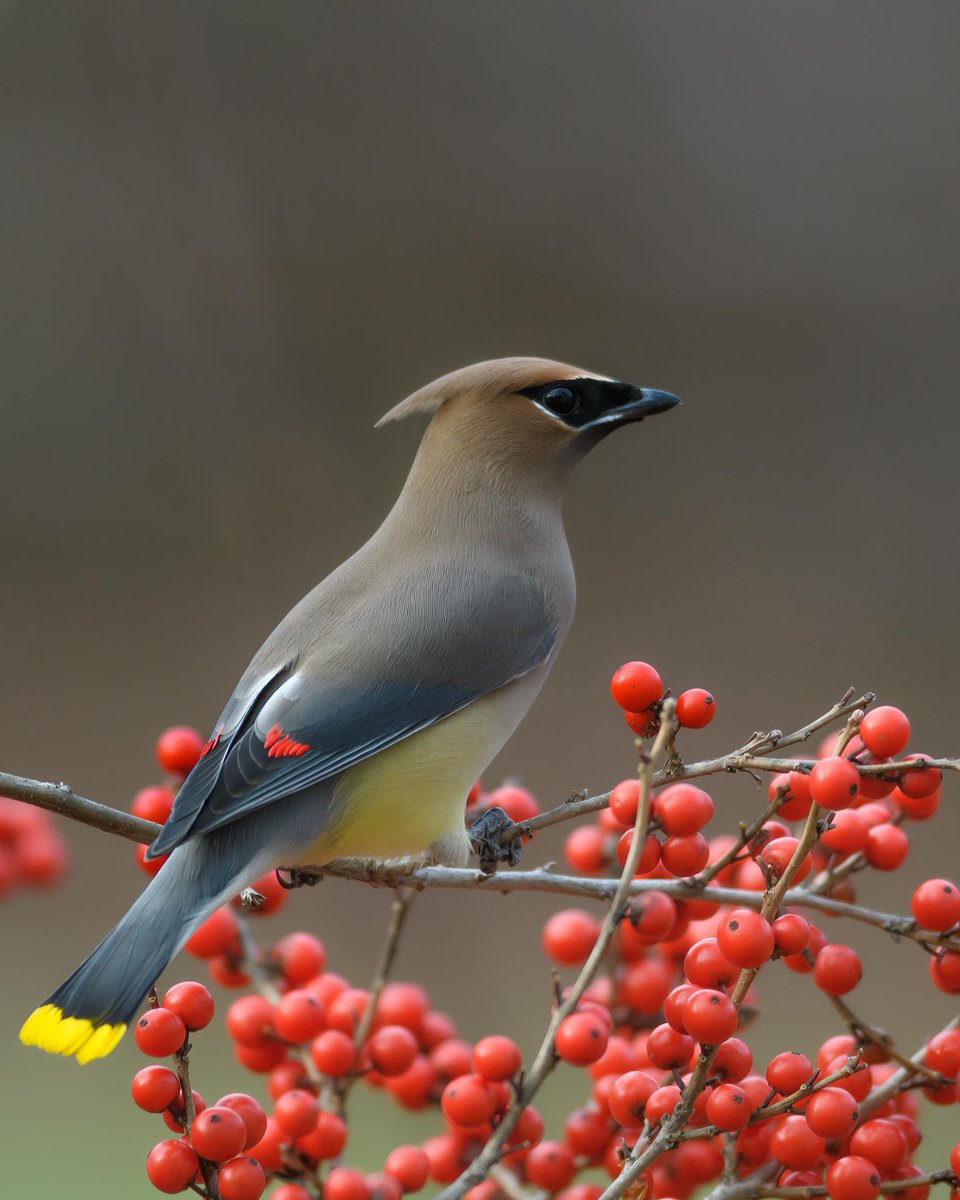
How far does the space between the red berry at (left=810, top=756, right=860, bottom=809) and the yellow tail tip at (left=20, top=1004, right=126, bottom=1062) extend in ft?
2.03

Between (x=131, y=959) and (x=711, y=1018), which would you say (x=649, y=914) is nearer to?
(x=711, y=1018)

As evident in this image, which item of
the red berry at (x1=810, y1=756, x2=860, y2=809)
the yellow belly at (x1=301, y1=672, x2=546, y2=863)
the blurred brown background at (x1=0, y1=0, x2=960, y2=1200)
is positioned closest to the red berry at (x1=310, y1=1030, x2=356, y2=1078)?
the yellow belly at (x1=301, y1=672, x2=546, y2=863)

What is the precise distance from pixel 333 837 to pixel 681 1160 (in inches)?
19.5

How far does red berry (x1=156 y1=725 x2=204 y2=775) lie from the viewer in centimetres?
161

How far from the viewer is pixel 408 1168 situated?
4.33ft

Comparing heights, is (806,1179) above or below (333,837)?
below

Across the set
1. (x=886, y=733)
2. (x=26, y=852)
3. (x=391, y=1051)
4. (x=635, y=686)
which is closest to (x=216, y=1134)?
(x=391, y=1051)

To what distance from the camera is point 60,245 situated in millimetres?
5570

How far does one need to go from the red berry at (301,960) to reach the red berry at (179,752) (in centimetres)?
22

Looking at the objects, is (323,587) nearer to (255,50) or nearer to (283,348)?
(283,348)

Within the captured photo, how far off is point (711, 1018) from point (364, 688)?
64 centimetres

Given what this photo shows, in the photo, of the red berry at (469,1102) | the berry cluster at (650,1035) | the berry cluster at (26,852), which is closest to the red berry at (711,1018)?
the berry cluster at (650,1035)

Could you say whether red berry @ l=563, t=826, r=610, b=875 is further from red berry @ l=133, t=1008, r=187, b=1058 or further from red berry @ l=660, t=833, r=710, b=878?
red berry @ l=133, t=1008, r=187, b=1058

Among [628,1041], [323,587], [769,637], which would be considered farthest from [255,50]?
[628,1041]
